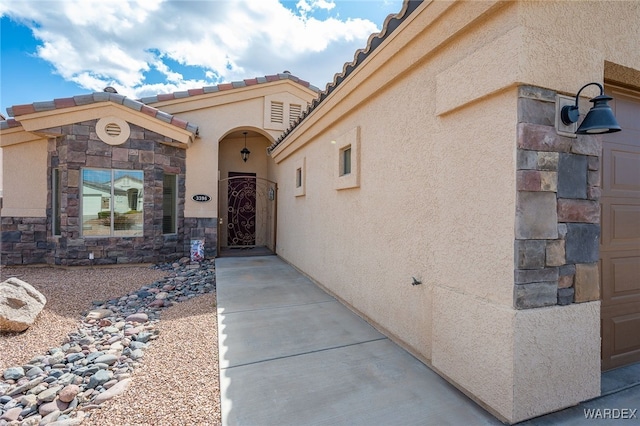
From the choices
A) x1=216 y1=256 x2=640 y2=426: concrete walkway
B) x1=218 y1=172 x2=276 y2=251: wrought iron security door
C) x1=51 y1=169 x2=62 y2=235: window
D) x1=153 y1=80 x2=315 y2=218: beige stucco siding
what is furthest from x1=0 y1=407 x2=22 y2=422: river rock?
x1=218 y1=172 x2=276 y2=251: wrought iron security door

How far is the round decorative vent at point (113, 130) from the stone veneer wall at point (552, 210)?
9619 mm

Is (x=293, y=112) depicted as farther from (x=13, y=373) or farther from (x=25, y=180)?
(x=13, y=373)

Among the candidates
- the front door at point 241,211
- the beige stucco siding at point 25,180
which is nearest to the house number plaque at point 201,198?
the front door at point 241,211

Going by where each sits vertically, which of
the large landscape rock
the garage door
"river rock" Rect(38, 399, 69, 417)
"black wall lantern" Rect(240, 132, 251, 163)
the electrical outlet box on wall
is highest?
"black wall lantern" Rect(240, 132, 251, 163)

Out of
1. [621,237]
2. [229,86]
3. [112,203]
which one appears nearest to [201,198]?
[112,203]

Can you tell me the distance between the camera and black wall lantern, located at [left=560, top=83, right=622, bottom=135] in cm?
207

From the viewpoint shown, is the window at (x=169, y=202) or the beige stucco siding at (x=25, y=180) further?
the window at (x=169, y=202)

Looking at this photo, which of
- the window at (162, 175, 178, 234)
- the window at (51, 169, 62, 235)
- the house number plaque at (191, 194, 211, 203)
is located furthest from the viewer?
the house number plaque at (191, 194, 211, 203)

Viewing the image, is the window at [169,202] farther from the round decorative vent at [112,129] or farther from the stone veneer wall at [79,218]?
the round decorative vent at [112,129]

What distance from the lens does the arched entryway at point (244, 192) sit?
1197 centimetres

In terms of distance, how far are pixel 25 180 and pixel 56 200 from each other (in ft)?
3.09

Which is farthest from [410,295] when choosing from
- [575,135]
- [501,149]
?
[575,135]

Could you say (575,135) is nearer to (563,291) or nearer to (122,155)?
Result: (563,291)

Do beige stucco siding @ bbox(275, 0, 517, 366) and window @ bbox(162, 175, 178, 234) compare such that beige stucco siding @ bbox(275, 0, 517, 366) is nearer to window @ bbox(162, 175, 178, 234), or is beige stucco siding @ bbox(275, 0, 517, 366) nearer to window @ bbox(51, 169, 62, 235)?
window @ bbox(162, 175, 178, 234)
